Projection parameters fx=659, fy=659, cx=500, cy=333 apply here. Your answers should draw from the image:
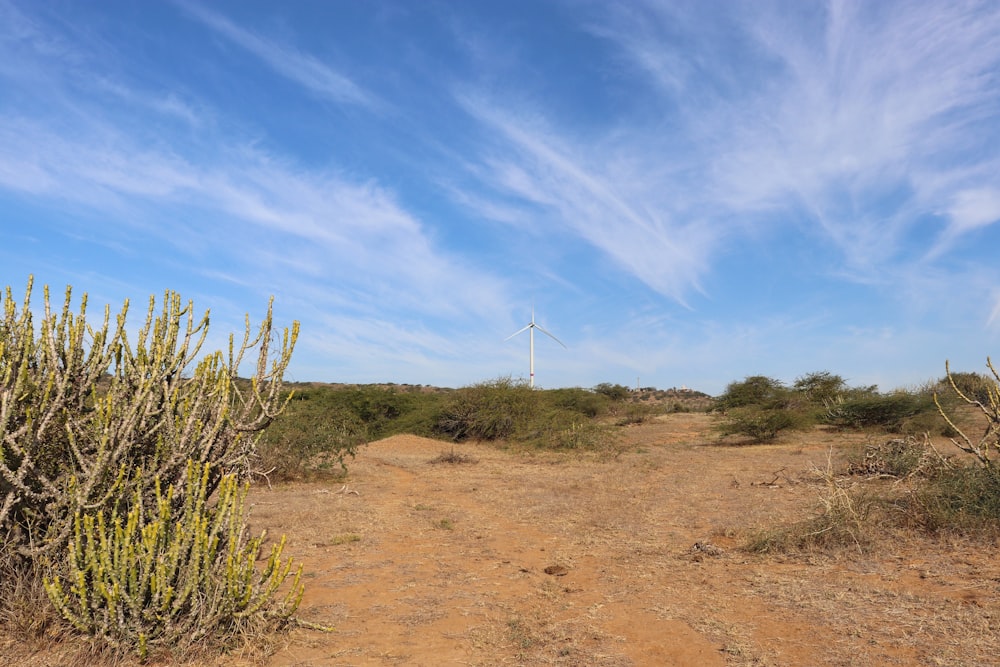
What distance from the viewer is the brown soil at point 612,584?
4578 mm

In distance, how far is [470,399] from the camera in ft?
78.2

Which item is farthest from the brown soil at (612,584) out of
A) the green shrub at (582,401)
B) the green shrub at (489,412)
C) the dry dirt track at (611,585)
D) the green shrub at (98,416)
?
the green shrub at (582,401)

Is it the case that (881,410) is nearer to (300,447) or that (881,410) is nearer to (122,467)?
(300,447)

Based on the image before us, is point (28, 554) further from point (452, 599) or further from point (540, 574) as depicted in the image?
point (540, 574)

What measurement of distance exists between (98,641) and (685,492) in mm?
9185

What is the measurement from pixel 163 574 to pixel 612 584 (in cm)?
396

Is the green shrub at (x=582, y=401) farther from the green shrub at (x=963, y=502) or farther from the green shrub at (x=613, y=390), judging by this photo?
the green shrub at (x=963, y=502)

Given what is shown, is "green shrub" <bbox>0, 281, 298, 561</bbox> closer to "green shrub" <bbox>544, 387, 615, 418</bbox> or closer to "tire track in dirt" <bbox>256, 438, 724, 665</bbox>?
"tire track in dirt" <bbox>256, 438, 724, 665</bbox>

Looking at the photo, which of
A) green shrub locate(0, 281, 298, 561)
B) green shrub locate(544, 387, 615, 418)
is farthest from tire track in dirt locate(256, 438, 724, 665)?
green shrub locate(544, 387, 615, 418)

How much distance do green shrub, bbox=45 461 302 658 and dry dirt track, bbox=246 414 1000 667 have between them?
57 centimetres

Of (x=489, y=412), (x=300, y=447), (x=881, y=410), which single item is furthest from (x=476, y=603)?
(x=881, y=410)

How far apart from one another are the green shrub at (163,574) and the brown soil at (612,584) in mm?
364

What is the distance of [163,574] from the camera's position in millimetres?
4117

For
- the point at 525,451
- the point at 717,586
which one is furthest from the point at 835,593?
the point at 525,451
